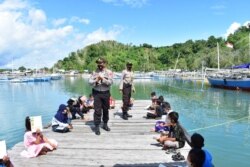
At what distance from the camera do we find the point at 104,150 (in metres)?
7.46

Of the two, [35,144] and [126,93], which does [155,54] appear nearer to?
[126,93]

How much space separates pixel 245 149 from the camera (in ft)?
40.5

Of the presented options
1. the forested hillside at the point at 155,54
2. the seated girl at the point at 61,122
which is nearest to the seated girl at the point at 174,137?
the seated girl at the point at 61,122

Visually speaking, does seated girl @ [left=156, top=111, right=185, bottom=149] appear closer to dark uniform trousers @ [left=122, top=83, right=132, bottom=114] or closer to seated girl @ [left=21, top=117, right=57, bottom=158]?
seated girl @ [left=21, top=117, right=57, bottom=158]

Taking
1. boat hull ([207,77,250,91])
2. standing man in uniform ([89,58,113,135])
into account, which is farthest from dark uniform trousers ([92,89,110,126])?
boat hull ([207,77,250,91])

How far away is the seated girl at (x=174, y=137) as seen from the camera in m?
7.33

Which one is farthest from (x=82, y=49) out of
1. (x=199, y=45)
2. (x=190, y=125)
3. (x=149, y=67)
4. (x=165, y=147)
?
(x=165, y=147)

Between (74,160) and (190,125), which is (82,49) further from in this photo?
(74,160)

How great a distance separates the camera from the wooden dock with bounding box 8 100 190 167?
653cm

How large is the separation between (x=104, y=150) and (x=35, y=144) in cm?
163

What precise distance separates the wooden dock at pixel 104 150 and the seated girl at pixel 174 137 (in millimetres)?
179

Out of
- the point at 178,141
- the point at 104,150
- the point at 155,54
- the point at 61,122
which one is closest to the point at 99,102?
the point at 61,122

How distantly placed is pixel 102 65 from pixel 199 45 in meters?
119

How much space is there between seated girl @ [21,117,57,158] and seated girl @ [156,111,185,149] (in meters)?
2.73
